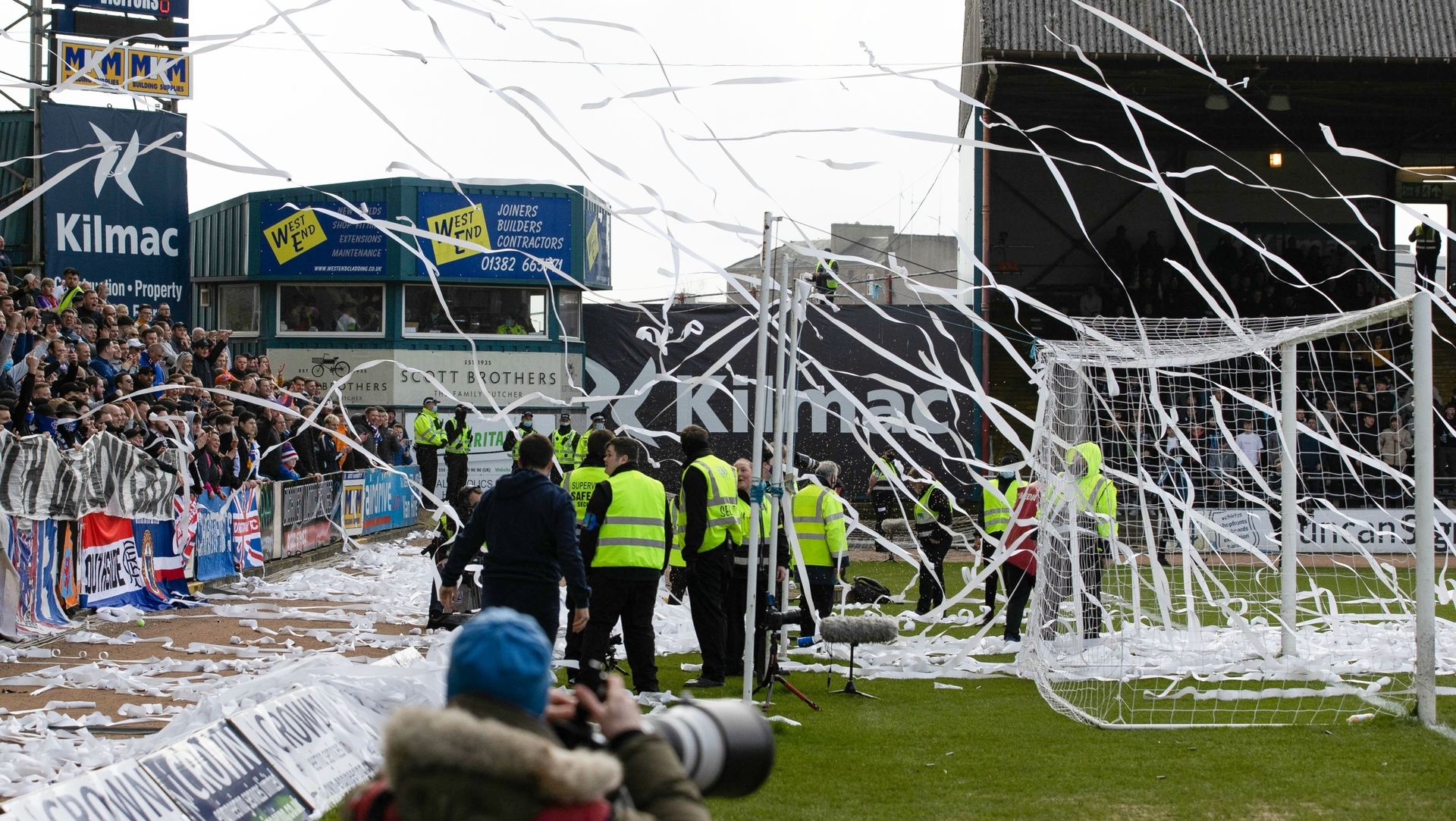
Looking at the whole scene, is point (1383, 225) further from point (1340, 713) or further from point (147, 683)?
point (147, 683)

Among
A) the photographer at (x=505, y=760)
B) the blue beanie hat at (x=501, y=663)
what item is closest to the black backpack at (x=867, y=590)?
the photographer at (x=505, y=760)

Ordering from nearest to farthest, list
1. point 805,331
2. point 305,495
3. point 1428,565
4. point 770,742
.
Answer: point 770,742 → point 1428,565 → point 305,495 → point 805,331

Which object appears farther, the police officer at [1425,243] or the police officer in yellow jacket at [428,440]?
the police officer at [1425,243]

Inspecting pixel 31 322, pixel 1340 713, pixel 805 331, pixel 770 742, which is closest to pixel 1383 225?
pixel 805 331

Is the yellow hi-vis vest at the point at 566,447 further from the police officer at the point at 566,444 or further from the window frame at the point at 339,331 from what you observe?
the window frame at the point at 339,331

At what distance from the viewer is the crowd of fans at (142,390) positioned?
12328mm

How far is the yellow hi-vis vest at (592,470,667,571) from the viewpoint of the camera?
8.38 m

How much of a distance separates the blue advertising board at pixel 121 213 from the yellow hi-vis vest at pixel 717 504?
1642 centimetres

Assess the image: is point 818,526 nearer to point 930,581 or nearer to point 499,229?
point 930,581

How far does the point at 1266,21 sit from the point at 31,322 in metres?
18.9

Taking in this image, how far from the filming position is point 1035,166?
28.8m

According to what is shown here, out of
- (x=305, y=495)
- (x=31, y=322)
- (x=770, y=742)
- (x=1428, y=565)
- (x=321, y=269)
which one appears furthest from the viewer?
(x=321, y=269)

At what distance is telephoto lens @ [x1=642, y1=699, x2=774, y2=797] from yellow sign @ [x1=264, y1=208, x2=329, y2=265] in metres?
26.5

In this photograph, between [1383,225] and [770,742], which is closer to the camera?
[770,742]
